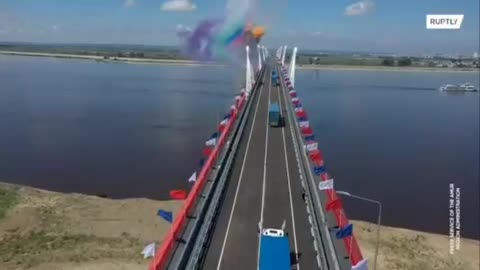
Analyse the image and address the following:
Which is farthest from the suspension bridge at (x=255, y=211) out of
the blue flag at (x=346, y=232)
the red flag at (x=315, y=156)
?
the blue flag at (x=346, y=232)

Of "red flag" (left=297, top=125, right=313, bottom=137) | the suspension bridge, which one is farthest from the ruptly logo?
"red flag" (left=297, top=125, right=313, bottom=137)

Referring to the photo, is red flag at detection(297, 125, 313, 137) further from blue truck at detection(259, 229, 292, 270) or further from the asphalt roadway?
blue truck at detection(259, 229, 292, 270)

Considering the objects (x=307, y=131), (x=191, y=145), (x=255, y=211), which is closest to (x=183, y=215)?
(x=255, y=211)

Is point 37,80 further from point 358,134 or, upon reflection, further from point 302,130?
point 302,130

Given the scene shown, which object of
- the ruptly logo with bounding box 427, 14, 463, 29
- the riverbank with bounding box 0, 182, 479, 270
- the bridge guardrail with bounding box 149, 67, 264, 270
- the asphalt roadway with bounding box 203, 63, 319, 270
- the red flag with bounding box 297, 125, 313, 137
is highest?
the ruptly logo with bounding box 427, 14, 463, 29

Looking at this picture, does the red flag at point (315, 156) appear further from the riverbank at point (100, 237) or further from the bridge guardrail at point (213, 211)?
the riverbank at point (100, 237)

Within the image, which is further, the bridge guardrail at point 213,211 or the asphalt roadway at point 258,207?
the asphalt roadway at point 258,207

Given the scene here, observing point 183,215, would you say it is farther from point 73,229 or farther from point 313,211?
point 73,229
